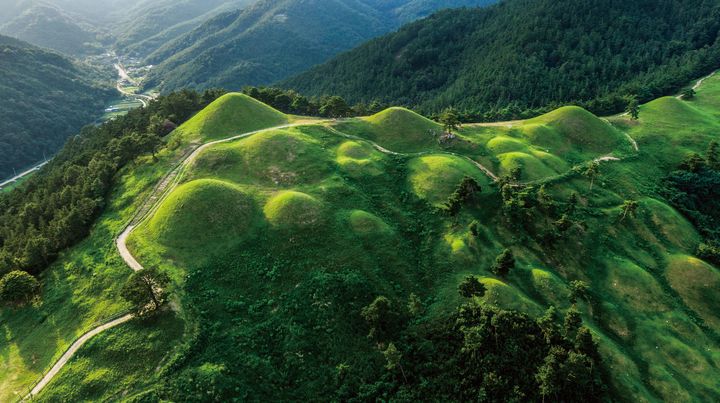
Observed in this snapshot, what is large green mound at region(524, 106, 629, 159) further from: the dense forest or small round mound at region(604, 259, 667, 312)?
A: the dense forest

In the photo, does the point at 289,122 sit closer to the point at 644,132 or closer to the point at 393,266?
the point at 393,266

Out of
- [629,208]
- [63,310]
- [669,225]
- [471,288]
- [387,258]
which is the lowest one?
[669,225]

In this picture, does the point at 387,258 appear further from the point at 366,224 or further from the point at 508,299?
the point at 508,299

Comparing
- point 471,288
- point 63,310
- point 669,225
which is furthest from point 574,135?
point 63,310

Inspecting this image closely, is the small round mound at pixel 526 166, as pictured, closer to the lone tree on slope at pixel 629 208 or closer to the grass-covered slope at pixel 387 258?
the grass-covered slope at pixel 387 258

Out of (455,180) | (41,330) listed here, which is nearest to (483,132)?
(455,180)
